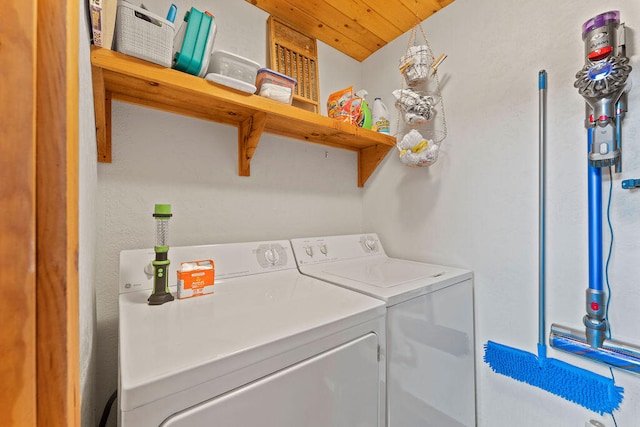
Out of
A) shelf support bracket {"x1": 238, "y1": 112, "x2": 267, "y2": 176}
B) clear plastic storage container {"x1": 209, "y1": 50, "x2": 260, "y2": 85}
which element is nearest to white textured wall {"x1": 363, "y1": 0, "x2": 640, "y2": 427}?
shelf support bracket {"x1": 238, "y1": 112, "x2": 267, "y2": 176}

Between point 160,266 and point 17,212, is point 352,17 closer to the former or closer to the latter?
point 160,266

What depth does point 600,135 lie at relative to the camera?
1.00 m

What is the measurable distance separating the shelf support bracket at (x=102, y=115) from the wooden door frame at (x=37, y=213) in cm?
64

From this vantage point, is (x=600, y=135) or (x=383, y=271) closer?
(x=600, y=135)

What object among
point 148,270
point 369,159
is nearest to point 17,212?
point 148,270

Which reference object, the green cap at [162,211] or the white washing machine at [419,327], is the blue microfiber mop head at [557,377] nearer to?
the white washing machine at [419,327]

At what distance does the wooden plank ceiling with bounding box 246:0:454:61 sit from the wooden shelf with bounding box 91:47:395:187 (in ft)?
2.31

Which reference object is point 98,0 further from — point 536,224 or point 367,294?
point 536,224

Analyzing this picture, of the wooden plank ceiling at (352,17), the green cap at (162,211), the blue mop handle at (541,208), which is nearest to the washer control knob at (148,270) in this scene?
the green cap at (162,211)

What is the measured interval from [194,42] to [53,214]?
0.94m

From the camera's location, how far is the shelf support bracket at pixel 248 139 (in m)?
1.27

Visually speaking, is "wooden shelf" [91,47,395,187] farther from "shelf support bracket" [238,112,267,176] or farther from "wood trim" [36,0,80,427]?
"wood trim" [36,0,80,427]

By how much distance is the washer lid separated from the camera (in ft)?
1.65

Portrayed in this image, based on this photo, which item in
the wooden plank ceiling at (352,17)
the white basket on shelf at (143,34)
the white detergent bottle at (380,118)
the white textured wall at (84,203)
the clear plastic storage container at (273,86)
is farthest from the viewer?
the white detergent bottle at (380,118)
